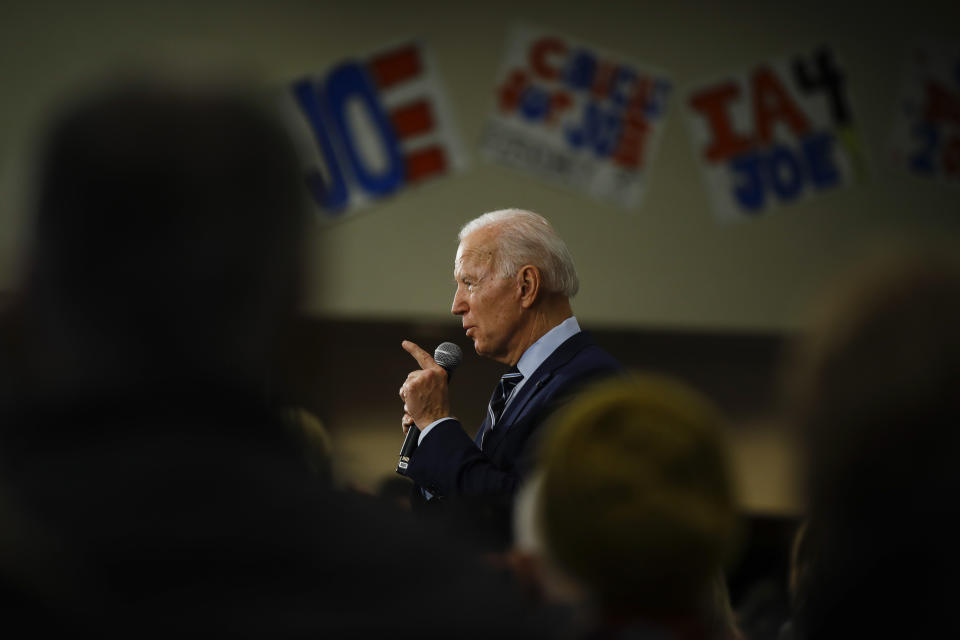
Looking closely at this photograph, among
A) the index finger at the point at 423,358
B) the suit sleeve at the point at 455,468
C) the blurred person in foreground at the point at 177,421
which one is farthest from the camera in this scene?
the index finger at the point at 423,358

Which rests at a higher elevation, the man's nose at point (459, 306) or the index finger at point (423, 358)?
the man's nose at point (459, 306)

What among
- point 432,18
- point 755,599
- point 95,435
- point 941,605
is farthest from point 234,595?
point 432,18

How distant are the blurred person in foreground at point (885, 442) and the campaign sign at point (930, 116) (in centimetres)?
456

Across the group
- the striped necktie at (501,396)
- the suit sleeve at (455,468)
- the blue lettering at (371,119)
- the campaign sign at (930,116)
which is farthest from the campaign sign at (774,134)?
the suit sleeve at (455,468)

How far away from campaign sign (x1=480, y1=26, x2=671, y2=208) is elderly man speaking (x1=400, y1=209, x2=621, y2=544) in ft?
8.76

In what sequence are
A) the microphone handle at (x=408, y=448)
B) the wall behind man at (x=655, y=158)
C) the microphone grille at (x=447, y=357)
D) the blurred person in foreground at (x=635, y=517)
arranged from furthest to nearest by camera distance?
1. the wall behind man at (x=655, y=158)
2. the microphone grille at (x=447, y=357)
3. the microphone handle at (x=408, y=448)
4. the blurred person in foreground at (x=635, y=517)

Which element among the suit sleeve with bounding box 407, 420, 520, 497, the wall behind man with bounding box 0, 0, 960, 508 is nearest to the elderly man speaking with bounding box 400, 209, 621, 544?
the suit sleeve with bounding box 407, 420, 520, 497

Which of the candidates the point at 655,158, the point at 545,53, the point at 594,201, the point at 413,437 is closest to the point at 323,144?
the point at 545,53

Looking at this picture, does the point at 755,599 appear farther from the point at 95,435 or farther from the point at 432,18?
the point at 432,18

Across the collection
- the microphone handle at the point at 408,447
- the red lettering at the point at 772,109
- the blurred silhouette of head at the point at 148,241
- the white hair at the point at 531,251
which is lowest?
the red lettering at the point at 772,109

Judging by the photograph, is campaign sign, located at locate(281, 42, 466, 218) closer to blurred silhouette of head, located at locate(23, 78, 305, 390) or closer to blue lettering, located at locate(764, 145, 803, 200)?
blue lettering, located at locate(764, 145, 803, 200)

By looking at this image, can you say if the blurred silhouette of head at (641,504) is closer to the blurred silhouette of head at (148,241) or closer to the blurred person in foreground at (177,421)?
the blurred person in foreground at (177,421)

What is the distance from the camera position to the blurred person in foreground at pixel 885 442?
2.74ft

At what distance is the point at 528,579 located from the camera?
32.3 inches
